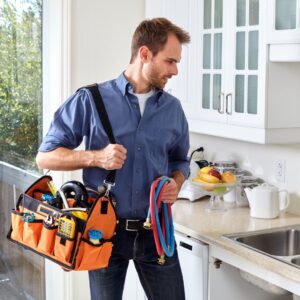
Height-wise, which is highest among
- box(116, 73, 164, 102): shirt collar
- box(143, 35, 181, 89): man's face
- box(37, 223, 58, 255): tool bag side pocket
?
box(143, 35, 181, 89): man's face

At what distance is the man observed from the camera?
244 centimetres

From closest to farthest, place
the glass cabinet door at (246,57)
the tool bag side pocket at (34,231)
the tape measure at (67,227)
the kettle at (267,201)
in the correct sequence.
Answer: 1. the tape measure at (67,227)
2. the tool bag side pocket at (34,231)
3. the glass cabinet door at (246,57)
4. the kettle at (267,201)

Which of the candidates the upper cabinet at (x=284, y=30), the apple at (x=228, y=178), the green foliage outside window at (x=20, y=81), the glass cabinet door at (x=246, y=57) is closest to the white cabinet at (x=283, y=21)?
the upper cabinet at (x=284, y=30)

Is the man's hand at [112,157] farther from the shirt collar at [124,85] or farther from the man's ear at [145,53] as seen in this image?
the man's ear at [145,53]

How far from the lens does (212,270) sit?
8.96ft

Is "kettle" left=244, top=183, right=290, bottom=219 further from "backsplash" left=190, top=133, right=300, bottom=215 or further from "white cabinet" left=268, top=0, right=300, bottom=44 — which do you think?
"white cabinet" left=268, top=0, right=300, bottom=44

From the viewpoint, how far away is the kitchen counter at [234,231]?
7.74 feet

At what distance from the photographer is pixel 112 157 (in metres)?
2.28

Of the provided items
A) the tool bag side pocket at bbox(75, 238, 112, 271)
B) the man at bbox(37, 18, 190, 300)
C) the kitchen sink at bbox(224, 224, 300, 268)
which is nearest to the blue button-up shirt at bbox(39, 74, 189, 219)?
the man at bbox(37, 18, 190, 300)

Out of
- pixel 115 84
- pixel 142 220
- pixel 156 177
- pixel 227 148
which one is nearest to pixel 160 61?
pixel 115 84

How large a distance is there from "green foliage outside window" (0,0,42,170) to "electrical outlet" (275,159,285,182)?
136 cm

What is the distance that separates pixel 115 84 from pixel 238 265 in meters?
0.84

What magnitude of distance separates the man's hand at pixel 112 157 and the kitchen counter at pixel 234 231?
60 cm

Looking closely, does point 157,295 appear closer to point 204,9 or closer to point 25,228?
point 25,228
